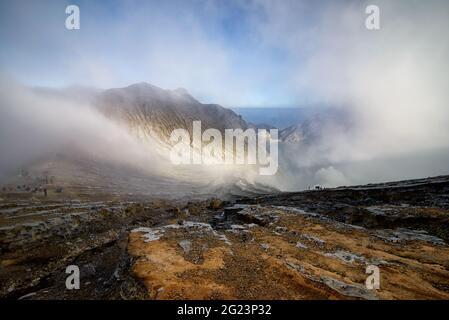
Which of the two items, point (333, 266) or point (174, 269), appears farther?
point (333, 266)

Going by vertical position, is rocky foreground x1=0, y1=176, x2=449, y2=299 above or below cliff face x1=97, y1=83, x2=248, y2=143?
Answer: below

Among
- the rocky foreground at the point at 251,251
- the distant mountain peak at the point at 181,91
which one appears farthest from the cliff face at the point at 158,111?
the rocky foreground at the point at 251,251

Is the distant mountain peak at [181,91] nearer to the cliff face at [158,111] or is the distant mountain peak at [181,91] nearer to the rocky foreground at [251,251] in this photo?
the cliff face at [158,111]

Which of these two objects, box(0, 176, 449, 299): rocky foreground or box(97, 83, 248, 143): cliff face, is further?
box(97, 83, 248, 143): cliff face

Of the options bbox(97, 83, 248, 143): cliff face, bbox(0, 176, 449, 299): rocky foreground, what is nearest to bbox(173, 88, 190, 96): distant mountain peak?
bbox(97, 83, 248, 143): cliff face

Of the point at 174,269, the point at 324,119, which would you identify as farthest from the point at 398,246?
the point at 324,119

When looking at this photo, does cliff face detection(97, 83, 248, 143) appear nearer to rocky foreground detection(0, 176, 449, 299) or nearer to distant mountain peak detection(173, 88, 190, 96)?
distant mountain peak detection(173, 88, 190, 96)

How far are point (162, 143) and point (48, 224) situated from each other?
66698 millimetres

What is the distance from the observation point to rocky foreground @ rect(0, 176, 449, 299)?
10.0 meters

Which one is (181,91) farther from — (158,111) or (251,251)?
(251,251)

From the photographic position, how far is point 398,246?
1445cm

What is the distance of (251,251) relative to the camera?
1316 centimetres
